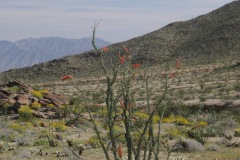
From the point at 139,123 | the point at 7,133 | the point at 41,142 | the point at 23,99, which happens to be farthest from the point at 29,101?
the point at 41,142

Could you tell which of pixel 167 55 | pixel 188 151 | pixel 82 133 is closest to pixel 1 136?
pixel 82 133

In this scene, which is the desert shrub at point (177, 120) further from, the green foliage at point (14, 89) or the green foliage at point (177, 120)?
the green foliage at point (14, 89)

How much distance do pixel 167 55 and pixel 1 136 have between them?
2615 inches

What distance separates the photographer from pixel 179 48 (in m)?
82.6

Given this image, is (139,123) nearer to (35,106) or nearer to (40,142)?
(40,142)

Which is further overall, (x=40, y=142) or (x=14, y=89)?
(x=14, y=89)

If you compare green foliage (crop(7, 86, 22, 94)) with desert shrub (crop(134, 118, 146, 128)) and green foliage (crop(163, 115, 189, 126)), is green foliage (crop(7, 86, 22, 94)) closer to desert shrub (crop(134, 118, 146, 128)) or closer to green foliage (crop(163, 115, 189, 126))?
green foliage (crop(163, 115, 189, 126))

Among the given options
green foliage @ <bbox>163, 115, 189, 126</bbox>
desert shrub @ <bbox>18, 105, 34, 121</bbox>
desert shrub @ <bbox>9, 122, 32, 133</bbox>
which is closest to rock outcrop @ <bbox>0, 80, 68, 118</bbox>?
desert shrub @ <bbox>18, 105, 34, 121</bbox>

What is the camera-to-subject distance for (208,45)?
3100 inches

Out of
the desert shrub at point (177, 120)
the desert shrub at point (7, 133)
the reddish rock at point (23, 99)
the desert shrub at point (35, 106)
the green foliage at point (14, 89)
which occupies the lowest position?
the desert shrub at point (177, 120)

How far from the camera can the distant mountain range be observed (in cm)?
7525

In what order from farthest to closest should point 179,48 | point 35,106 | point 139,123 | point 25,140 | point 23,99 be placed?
point 179,48
point 23,99
point 35,106
point 139,123
point 25,140

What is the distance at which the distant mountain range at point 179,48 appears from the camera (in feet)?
247

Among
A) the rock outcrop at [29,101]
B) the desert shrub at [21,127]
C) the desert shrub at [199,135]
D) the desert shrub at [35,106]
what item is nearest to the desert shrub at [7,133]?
the desert shrub at [21,127]
